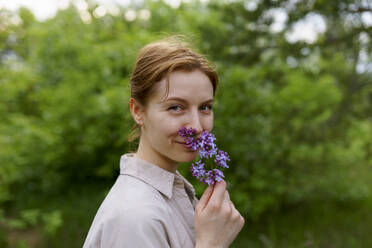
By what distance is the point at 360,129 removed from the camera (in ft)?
21.4

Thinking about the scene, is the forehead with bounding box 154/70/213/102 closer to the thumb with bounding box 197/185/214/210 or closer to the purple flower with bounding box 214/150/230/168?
the purple flower with bounding box 214/150/230/168

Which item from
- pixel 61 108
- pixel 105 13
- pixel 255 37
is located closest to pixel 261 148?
pixel 255 37

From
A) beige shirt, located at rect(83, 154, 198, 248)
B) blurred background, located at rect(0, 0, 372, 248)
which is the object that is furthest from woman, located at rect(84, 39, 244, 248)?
blurred background, located at rect(0, 0, 372, 248)

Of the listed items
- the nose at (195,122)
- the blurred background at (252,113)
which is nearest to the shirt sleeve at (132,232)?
the nose at (195,122)

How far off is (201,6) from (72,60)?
3234mm

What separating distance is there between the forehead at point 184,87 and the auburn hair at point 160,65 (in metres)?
0.02

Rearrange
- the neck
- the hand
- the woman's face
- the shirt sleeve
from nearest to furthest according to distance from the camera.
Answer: the shirt sleeve → the hand → the woman's face → the neck

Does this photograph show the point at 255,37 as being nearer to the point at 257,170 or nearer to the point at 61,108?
the point at 257,170

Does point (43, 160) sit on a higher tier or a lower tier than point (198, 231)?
lower

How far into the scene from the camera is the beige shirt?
1.19 metres

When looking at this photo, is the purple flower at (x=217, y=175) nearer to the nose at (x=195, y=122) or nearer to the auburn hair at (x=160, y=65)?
the nose at (x=195, y=122)

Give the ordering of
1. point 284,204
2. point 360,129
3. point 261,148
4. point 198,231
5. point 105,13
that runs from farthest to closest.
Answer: point 105,13 → point 284,204 → point 360,129 → point 261,148 → point 198,231

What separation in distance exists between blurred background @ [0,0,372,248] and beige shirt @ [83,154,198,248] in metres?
3.44

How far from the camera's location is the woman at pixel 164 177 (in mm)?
1218
